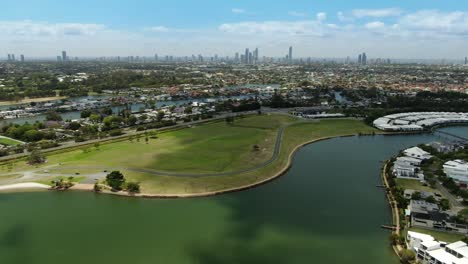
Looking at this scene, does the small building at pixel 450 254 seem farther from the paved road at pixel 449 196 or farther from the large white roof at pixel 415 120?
the large white roof at pixel 415 120

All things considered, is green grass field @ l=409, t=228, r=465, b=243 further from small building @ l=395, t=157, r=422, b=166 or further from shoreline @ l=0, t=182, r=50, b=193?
shoreline @ l=0, t=182, r=50, b=193

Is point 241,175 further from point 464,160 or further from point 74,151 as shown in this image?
point 464,160

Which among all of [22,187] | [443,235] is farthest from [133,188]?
[443,235]

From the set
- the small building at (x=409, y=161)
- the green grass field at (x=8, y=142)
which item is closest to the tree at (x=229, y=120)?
the small building at (x=409, y=161)

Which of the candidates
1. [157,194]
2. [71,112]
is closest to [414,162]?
[157,194]

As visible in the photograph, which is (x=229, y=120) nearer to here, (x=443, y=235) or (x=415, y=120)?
(x=415, y=120)
